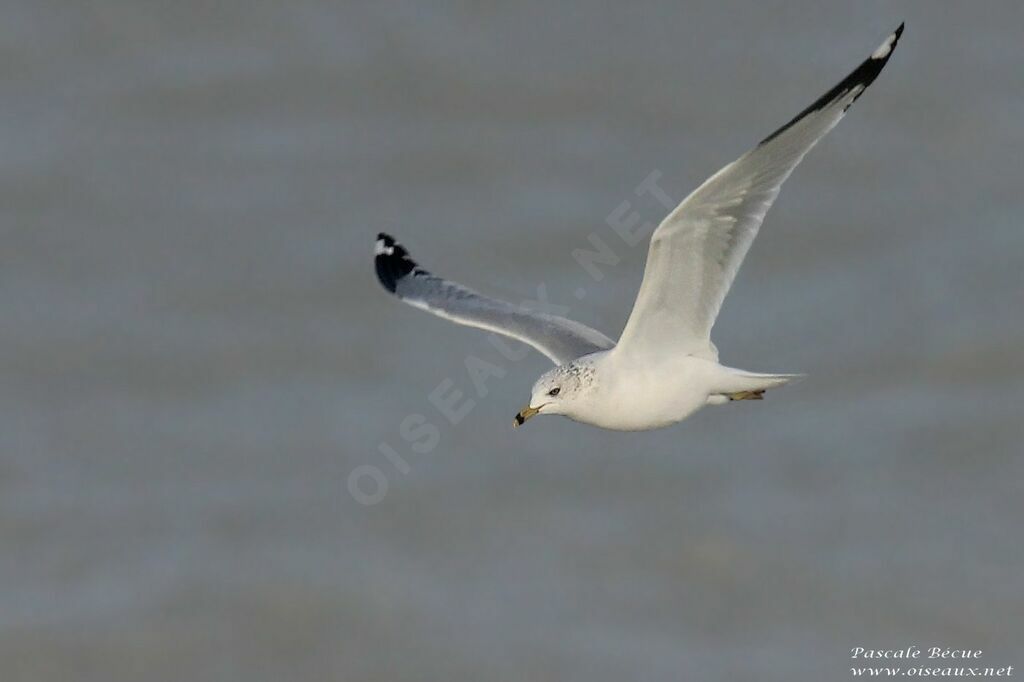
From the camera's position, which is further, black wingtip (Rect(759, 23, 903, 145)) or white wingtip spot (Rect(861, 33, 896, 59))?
white wingtip spot (Rect(861, 33, 896, 59))

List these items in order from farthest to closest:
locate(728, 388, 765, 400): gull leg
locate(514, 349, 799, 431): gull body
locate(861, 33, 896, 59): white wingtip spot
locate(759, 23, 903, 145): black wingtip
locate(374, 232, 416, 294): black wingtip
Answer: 1. locate(374, 232, 416, 294): black wingtip
2. locate(728, 388, 765, 400): gull leg
3. locate(514, 349, 799, 431): gull body
4. locate(861, 33, 896, 59): white wingtip spot
5. locate(759, 23, 903, 145): black wingtip

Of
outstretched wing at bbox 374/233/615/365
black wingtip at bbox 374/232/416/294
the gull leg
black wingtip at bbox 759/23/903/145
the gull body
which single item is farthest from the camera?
black wingtip at bbox 374/232/416/294

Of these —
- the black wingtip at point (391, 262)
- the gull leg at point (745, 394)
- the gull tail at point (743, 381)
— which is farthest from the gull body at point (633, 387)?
the black wingtip at point (391, 262)

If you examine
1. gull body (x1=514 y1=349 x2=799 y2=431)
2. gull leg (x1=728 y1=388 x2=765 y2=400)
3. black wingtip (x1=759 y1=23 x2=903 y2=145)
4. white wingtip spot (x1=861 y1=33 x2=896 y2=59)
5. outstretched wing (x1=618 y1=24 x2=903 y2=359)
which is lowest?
gull body (x1=514 y1=349 x2=799 y2=431)

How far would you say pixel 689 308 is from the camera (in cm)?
642

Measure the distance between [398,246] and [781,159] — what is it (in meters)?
3.05

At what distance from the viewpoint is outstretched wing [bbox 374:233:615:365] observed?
7410mm

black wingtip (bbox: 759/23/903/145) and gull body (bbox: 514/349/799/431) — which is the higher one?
black wingtip (bbox: 759/23/903/145)

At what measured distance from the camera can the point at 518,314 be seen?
780cm

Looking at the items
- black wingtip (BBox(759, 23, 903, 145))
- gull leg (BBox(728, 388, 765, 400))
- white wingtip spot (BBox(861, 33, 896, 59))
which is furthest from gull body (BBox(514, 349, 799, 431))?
white wingtip spot (BBox(861, 33, 896, 59))

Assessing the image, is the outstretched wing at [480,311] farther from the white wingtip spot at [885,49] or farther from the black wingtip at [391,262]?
the white wingtip spot at [885,49]

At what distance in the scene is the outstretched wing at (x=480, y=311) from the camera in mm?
7410

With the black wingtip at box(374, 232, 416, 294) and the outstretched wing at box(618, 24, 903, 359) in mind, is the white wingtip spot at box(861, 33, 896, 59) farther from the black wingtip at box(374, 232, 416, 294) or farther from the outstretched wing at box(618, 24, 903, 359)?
the black wingtip at box(374, 232, 416, 294)

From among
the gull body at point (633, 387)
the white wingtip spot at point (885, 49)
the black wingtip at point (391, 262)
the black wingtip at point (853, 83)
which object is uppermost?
the black wingtip at point (391, 262)
